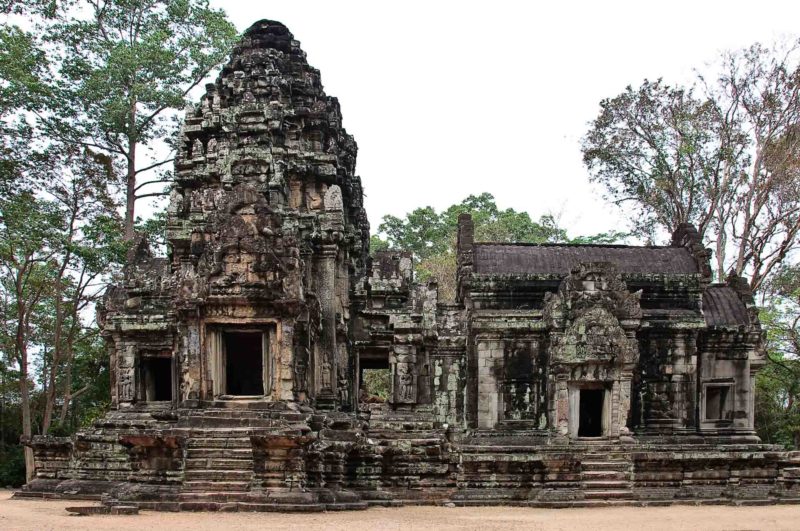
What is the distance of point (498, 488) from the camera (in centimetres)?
1730

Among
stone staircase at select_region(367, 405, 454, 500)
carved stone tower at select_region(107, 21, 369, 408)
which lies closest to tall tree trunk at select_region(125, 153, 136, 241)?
carved stone tower at select_region(107, 21, 369, 408)

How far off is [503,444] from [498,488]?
206 centimetres

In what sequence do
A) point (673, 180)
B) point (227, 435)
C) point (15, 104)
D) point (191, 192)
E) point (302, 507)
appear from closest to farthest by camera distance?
1. point (302, 507)
2. point (227, 435)
3. point (191, 192)
4. point (15, 104)
5. point (673, 180)

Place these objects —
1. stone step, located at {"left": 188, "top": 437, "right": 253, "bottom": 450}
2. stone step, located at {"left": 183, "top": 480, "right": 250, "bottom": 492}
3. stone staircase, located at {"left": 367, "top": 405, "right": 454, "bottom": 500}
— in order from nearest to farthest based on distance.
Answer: stone step, located at {"left": 183, "top": 480, "right": 250, "bottom": 492}
stone step, located at {"left": 188, "top": 437, "right": 253, "bottom": 450}
stone staircase, located at {"left": 367, "top": 405, "right": 454, "bottom": 500}

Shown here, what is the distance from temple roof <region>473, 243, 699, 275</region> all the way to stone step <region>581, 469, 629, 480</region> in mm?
4748

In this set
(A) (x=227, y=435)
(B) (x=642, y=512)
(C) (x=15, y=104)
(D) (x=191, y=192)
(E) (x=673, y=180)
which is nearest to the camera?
(A) (x=227, y=435)

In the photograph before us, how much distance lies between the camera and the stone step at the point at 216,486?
14.0m

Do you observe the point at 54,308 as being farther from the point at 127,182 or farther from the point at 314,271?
the point at 314,271

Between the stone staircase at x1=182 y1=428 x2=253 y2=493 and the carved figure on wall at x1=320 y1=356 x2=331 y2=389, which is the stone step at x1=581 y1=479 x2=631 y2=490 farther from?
the stone staircase at x1=182 y1=428 x2=253 y2=493

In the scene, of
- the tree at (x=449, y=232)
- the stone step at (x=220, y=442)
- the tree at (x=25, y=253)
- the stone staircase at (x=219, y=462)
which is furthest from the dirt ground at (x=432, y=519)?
the tree at (x=449, y=232)

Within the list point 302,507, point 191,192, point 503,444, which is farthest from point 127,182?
point 302,507

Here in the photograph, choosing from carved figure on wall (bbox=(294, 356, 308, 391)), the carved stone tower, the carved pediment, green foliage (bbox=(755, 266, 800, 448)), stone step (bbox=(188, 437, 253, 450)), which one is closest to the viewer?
stone step (bbox=(188, 437, 253, 450))

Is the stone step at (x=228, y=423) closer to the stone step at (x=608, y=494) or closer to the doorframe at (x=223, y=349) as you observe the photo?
the doorframe at (x=223, y=349)

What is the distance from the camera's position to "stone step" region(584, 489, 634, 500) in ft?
56.2
